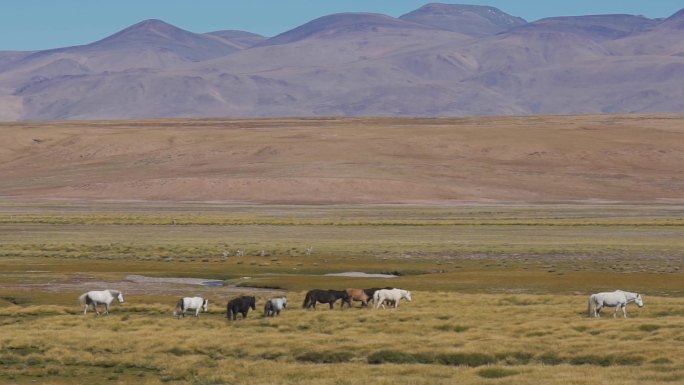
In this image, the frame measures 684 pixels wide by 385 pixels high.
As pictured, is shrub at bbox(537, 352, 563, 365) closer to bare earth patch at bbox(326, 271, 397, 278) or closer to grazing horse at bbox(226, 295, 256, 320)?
grazing horse at bbox(226, 295, 256, 320)

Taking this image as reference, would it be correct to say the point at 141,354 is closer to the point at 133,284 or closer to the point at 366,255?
the point at 133,284

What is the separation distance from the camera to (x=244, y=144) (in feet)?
585

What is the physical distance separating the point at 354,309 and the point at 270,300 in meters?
3.96

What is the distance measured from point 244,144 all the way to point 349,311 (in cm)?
14042

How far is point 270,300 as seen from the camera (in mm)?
37688

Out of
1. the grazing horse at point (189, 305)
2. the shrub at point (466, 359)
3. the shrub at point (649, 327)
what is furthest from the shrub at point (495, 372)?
the grazing horse at point (189, 305)

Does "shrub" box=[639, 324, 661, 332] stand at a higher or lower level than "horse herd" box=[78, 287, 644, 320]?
lower

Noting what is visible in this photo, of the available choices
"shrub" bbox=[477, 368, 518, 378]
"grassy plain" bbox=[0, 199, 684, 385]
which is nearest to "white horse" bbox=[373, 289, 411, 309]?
"grassy plain" bbox=[0, 199, 684, 385]

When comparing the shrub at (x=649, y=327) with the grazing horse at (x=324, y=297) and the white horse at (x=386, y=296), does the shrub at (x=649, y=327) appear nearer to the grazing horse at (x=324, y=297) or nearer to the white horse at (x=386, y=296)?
the white horse at (x=386, y=296)

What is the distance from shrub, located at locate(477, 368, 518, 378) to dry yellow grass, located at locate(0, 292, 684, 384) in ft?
0.16

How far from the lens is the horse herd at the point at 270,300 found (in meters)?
37.5

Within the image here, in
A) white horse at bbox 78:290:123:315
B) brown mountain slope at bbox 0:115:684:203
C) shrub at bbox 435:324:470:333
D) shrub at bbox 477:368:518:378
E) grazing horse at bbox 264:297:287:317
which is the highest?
brown mountain slope at bbox 0:115:684:203

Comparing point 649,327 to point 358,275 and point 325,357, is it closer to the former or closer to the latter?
point 325,357

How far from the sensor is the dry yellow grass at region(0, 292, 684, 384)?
90.9 ft
